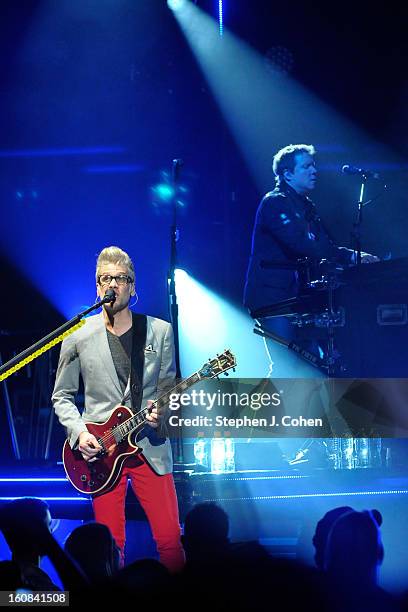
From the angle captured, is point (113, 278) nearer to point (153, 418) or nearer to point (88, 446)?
point (153, 418)

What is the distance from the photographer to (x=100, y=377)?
4.62 m

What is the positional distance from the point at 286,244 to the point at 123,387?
291 cm

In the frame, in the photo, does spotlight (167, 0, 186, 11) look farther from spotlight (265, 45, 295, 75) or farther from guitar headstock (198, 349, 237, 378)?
guitar headstock (198, 349, 237, 378)

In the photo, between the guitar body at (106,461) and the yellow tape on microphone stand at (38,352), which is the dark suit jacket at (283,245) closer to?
the guitar body at (106,461)

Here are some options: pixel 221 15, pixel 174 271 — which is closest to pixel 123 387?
pixel 174 271

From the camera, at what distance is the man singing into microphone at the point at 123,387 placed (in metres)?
4.41

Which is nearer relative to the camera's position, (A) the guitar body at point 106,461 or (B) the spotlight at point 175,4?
(A) the guitar body at point 106,461

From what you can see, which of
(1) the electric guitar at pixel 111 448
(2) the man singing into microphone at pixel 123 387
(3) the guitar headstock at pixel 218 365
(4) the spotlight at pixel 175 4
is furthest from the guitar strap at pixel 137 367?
(4) the spotlight at pixel 175 4

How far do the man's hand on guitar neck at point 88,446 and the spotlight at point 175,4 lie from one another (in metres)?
5.27

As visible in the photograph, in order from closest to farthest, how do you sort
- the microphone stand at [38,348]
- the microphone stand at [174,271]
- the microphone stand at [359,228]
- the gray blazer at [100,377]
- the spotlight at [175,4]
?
the microphone stand at [38,348] → the gray blazer at [100,377] → the microphone stand at [359,228] → the microphone stand at [174,271] → the spotlight at [175,4]

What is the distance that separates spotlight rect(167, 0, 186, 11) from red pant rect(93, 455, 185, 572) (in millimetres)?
5357

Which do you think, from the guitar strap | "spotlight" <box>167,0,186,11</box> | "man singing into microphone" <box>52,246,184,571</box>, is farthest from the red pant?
"spotlight" <box>167,0,186,11</box>

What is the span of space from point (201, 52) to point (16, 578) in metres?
6.50

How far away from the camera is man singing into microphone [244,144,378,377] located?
694 centimetres
